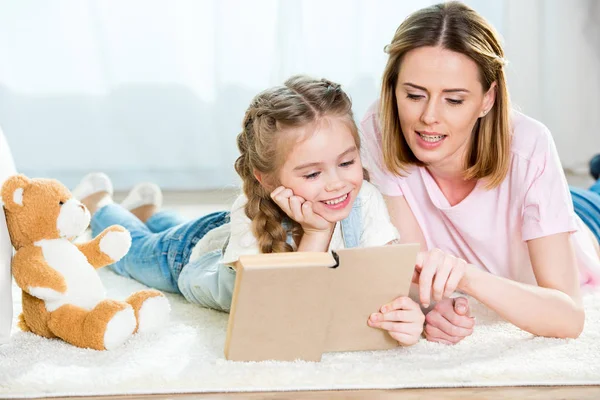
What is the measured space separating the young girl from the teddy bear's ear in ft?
1.20

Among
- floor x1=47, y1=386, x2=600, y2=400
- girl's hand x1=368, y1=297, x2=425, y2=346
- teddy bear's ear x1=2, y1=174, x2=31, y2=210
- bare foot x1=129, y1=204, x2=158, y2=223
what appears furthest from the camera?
bare foot x1=129, y1=204, x2=158, y2=223

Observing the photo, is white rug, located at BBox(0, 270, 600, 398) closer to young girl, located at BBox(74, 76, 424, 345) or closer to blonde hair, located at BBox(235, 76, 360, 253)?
young girl, located at BBox(74, 76, 424, 345)

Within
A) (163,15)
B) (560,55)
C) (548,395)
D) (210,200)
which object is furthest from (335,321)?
(560,55)

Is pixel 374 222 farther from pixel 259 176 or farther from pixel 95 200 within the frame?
pixel 95 200

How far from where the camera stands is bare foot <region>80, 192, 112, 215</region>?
2168mm

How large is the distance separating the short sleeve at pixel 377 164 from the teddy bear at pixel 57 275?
473mm

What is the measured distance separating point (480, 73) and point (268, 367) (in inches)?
24.2

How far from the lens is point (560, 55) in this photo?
3.27 meters

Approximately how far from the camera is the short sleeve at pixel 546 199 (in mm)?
1493

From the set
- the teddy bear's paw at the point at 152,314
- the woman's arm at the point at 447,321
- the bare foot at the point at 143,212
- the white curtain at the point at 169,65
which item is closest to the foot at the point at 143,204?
the bare foot at the point at 143,212

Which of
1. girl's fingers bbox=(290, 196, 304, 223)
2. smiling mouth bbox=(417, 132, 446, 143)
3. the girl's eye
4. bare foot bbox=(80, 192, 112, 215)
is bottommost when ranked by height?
bare foot bbox=(80, 192, 112, 215)

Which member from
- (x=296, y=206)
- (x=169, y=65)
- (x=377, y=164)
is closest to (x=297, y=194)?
(x=296, y=206)

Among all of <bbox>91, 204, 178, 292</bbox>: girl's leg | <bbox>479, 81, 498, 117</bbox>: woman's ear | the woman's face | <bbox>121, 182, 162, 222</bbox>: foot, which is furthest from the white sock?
<bbox>479, 81, 498, 117</bbox>: woman's ear

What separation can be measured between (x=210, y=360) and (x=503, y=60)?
2.34 ft
